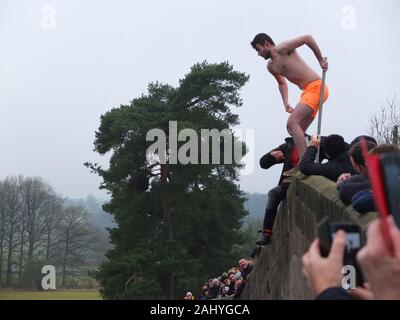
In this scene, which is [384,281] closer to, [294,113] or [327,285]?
[327,285]

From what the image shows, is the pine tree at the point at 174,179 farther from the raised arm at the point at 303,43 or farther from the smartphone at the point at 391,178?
the smartphone at the point at 391,178

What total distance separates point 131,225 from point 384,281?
88.2 ft

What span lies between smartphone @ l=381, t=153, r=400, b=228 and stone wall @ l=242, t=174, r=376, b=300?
4.64 feet

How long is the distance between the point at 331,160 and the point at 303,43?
1452 millimetres

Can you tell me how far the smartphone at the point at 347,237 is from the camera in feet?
4.85

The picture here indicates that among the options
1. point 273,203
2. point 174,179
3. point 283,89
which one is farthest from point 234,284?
point 174,179

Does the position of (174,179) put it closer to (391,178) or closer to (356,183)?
(356,183)

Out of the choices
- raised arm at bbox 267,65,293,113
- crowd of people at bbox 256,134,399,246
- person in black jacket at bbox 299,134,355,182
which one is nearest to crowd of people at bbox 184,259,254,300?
crowd of people at bbox 256,134,399,246

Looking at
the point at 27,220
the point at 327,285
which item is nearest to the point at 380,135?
the point at 327,285

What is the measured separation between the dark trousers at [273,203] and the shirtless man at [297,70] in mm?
439

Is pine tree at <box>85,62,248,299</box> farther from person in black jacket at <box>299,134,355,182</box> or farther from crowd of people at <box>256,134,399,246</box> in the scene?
person in black jacket at <box>299,134,355,182</box>

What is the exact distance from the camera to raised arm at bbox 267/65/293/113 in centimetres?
638

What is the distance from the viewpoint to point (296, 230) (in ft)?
17.5

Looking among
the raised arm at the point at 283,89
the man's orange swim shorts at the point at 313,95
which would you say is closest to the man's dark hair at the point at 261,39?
the raised arm at the point at 283,89
